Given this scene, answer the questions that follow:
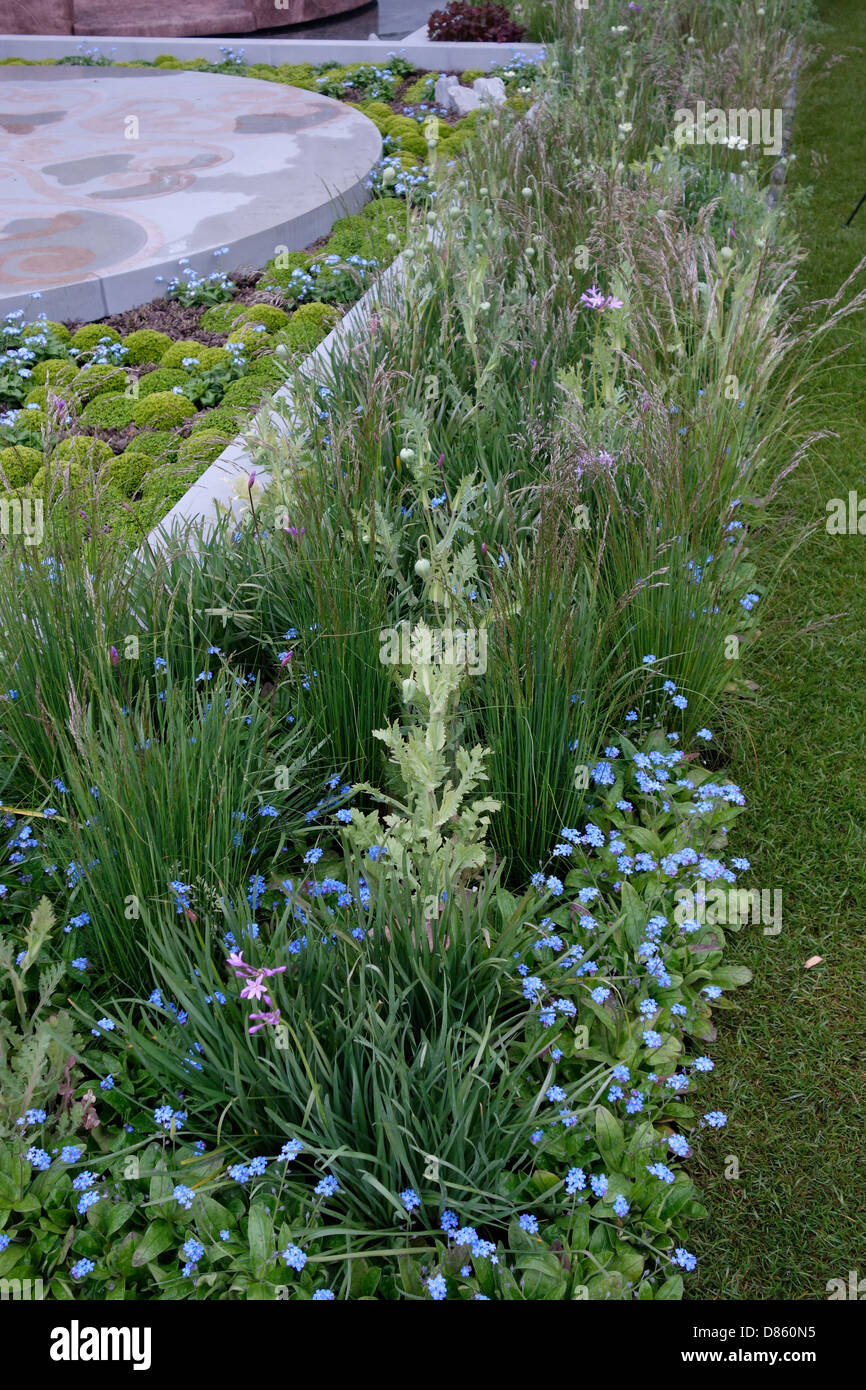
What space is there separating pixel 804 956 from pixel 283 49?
973 centimetres

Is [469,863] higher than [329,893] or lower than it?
higher

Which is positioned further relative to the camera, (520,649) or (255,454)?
(255,454)

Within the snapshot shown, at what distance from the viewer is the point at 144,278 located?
207 inches

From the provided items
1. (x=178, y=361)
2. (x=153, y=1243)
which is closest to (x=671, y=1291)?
(x=153, y=1243)

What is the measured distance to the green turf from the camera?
76.8 inches

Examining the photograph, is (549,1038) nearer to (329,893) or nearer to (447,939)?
(447,939)

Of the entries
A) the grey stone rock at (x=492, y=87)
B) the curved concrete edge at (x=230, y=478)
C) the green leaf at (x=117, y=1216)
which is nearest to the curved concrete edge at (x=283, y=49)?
the grey stone rock at (x=492, y=87)

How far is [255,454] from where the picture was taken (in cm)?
319

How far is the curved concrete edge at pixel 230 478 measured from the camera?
3.05 meters

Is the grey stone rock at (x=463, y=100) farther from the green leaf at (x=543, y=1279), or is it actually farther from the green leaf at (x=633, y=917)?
the green leaf at (x=543, y=1279)

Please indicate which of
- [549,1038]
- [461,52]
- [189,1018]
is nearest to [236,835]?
[189,1018]

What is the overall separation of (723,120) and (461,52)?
4133mm

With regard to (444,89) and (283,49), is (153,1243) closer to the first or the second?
(444,89)

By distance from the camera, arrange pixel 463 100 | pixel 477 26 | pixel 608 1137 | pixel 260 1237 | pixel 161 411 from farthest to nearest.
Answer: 1. pixel 477 26
2. pixel 463 100
3. pixel 161 411
4. pixel 608 1137
5. pixel 260 1237
